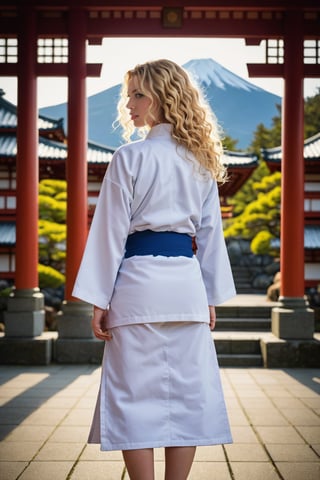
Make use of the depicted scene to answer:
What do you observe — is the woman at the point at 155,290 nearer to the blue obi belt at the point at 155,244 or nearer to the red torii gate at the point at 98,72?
the blue obi belt at the point at 155,244

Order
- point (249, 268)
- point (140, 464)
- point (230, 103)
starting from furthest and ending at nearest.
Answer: point (230, 103), point (249, 268), point (140, 464)

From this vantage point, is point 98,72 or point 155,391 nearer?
point 155,391

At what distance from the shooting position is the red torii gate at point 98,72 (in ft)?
25.5

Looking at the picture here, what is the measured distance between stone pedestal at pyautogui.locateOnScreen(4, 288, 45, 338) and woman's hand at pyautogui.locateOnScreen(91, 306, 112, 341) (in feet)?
18.4

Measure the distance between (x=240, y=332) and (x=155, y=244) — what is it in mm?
7918

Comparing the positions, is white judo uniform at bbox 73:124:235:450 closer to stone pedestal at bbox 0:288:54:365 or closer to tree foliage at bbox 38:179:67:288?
stone pedestal at bbox 0:288:54:365

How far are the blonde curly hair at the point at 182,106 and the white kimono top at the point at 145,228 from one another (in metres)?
0.05

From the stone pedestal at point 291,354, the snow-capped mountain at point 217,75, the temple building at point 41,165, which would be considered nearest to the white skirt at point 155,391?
the stone pedestal at point 291,354

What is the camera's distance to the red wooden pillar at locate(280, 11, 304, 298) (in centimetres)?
779

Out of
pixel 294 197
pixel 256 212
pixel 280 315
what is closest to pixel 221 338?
pixel 280 315

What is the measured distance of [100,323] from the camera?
234 centimetres

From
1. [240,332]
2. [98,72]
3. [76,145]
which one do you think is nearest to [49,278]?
[240,332]

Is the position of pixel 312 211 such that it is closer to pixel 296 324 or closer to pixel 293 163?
pixel 293 163

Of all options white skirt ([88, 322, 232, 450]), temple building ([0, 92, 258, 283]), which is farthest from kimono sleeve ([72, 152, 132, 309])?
temple building ([0, 92, 258, 283])
